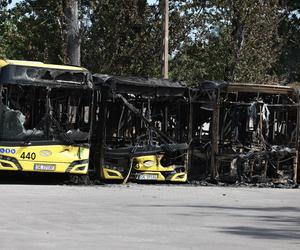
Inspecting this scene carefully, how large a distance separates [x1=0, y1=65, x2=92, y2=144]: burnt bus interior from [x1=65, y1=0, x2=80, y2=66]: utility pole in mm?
8806

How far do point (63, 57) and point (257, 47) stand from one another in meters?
8.58

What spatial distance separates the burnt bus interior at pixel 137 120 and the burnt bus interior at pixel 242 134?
0.65 meters

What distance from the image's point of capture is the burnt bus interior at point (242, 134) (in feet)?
61.7

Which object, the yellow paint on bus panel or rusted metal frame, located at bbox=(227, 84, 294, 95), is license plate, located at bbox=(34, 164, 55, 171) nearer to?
the yellow paint on bus panel

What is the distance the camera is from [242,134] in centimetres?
1942

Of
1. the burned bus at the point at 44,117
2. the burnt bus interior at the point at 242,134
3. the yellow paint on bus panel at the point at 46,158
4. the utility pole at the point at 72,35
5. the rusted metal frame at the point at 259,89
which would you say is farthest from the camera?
the utility pole at the point at 72,35

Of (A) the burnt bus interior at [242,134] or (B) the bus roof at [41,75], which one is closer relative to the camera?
(B) the bus roof at [41,75]

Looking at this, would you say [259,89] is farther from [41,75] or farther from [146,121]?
[41,75]

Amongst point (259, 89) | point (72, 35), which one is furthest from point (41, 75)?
point (72, 35)

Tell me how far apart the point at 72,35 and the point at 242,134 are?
9410 millimetres

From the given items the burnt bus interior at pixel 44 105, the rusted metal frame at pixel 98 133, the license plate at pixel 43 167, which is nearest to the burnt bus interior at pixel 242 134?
the rusted metal frame at pixel 98 133

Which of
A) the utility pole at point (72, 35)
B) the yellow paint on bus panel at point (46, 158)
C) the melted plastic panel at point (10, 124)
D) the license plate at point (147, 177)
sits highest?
the utility pole at point (72, 35)

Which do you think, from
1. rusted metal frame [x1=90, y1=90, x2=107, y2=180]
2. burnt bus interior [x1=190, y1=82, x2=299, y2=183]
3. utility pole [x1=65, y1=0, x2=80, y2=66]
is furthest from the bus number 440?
utility pole [x1=65, y1=0, x2=80, y2=66]

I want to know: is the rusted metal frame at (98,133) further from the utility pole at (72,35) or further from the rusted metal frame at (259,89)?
the utility pole at (72,35)
